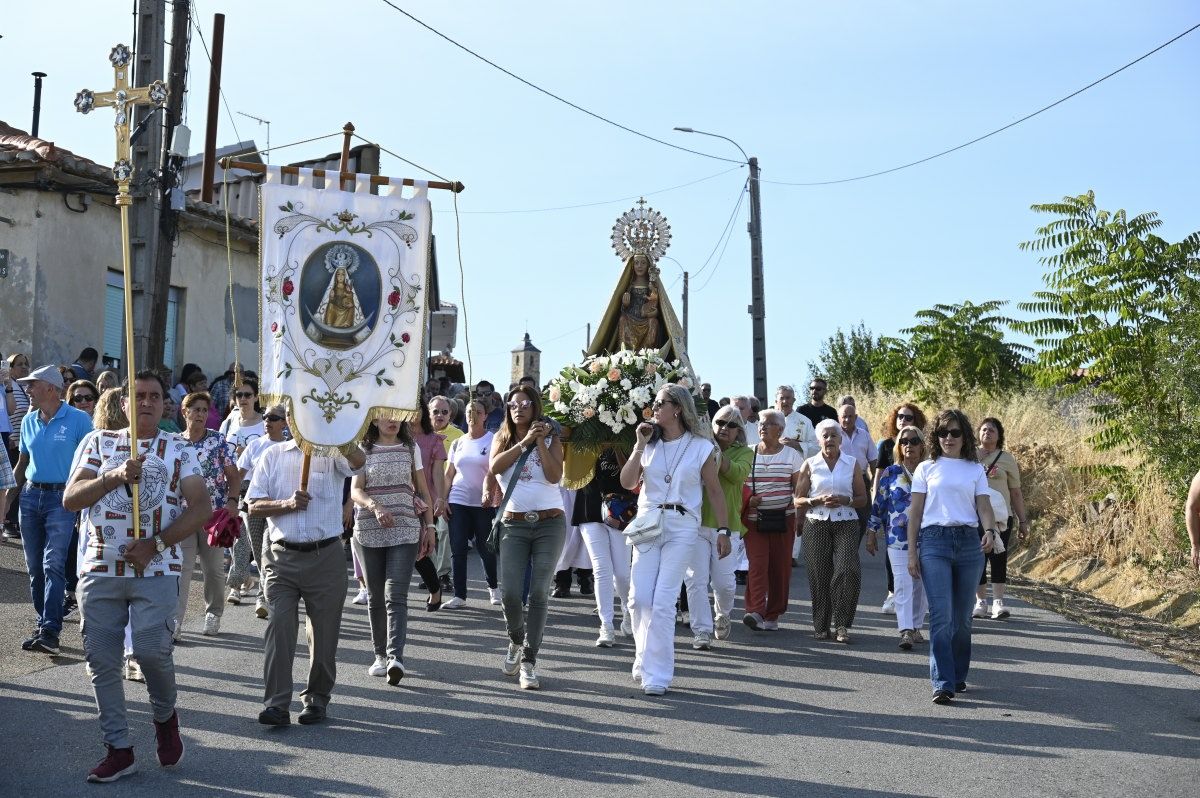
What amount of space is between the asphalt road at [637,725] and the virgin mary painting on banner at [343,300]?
1.94 meters

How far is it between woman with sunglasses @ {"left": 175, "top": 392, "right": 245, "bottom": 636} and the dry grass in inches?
352

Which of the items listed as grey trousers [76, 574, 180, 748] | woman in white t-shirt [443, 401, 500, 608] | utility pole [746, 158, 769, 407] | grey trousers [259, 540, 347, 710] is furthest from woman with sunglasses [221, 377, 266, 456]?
utility pole [746, 158, 769, 407]

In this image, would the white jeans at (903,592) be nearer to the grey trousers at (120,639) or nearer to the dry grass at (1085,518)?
the dry grass at (1085,518)

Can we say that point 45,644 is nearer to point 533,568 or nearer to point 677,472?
point 533,568

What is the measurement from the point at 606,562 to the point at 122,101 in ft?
18.3

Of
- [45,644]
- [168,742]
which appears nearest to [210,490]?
[45,644]

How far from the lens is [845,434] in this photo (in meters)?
15.7

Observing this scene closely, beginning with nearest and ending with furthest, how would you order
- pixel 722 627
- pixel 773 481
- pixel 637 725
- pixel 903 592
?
pixel 637 725 < pixel 903 592 < pixel 722 627 < pixel 773 481

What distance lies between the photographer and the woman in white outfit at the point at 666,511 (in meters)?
9.55

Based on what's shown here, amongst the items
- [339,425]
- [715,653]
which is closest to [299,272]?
[339,425]

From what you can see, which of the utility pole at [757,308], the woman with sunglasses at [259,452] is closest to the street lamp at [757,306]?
the utility pole at [757,308]

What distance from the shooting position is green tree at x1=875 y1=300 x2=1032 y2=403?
96.7ft

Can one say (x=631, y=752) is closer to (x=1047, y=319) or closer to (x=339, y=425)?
(x=339, y=425)

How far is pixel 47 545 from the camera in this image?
10.3 meters
